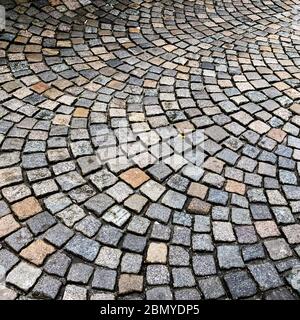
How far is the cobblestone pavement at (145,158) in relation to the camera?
2.77 metres

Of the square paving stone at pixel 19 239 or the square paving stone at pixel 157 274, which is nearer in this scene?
the square paving stone at pixel 157 274

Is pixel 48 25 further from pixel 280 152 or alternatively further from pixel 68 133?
pixel 280 152

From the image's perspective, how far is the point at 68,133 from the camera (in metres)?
3.78

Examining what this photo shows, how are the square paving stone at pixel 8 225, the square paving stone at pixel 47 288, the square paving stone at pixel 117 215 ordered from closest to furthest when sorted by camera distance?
the square paving stone at pixel 47 288 < the square paving stone at pixel 8 225 < the square paving stone at pixel 117 215

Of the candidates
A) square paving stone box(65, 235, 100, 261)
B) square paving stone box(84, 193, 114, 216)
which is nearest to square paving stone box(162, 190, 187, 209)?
square paving stone box(84, 193, 114, 216)

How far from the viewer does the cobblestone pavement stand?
2771mm

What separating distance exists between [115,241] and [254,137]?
1.83 metres

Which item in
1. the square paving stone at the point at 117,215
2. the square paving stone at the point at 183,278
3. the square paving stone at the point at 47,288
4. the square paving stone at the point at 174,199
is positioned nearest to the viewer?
the square paving stone at the point at 47,288

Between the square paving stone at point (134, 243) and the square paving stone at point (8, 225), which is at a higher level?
the square paving stone at point (134, 243)

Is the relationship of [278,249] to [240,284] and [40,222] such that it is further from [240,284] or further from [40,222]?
[40,222]

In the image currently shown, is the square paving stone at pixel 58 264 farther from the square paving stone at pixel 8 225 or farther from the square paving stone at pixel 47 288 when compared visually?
the square paving stone at pixel 8 225

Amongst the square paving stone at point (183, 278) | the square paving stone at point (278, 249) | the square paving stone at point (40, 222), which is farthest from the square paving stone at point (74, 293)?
the square paving stone at point (278, 249)
